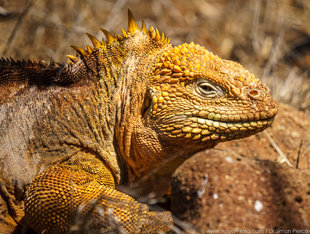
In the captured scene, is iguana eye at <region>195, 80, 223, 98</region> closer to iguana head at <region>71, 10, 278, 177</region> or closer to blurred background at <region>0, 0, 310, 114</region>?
iguana head at <region>71, 10, 278, 177</region>

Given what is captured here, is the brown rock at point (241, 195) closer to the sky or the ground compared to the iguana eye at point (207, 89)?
closer to the ground

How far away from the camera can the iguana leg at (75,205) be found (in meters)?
2.79

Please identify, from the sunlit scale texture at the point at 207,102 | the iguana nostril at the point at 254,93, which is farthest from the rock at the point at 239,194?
the iguana nostril at the point at 254,93

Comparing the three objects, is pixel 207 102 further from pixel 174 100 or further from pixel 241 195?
pixel 241 195

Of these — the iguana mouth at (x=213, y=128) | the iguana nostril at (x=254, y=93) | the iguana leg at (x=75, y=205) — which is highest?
the iguana nostril at (x=254, y=93)

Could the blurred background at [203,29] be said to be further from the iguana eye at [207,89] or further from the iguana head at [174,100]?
the iguana eye at [207,89]

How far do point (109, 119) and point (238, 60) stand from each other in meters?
5.93

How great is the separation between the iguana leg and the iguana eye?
1168 millimetres

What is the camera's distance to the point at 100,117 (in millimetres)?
3260

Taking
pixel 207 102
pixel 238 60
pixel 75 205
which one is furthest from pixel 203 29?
pixel 75 205

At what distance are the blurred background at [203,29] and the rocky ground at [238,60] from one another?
3 cm

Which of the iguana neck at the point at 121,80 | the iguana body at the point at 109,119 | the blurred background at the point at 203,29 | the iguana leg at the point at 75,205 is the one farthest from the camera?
the blurred background at the point at 203,29

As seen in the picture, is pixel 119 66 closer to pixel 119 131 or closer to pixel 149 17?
pixel 119 131

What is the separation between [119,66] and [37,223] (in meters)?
1.62
